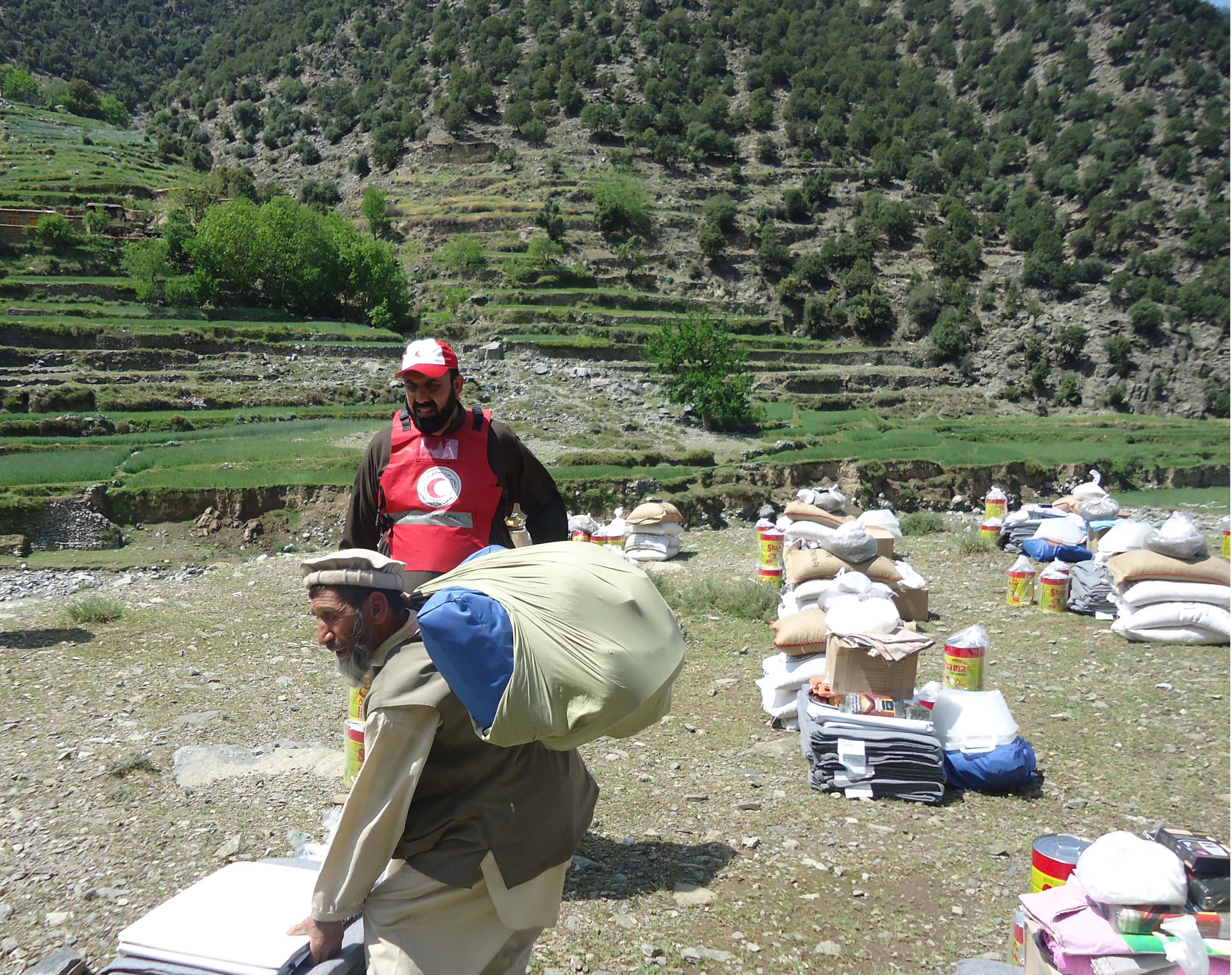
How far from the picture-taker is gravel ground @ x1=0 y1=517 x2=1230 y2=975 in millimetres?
3045

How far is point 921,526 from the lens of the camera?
13.7m

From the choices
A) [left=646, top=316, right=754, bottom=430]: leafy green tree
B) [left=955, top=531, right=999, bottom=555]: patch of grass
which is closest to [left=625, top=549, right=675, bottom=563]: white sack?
[left=955, top=531, right=999, bottom=555]: patch of grass

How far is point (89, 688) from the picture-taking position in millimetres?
5664

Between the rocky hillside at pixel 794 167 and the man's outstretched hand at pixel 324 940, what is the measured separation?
35.0m

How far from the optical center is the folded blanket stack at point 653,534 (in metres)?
11.5

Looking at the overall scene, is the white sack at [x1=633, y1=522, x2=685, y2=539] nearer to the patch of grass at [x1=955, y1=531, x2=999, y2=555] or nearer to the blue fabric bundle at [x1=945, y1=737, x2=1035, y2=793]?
the patch of grass at [x1=955, y1=531, x2=999, y2=555]

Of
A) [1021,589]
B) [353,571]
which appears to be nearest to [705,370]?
[1021,589]

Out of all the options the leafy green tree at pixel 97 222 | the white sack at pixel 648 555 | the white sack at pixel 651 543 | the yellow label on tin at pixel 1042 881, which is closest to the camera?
the yellow label on tin at pixel 1042 881

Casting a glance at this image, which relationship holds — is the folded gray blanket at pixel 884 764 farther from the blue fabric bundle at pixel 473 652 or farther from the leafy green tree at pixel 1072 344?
the leafy green tree at pixel 1072 344

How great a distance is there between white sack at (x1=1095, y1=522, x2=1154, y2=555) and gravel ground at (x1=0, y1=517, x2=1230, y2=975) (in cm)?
91

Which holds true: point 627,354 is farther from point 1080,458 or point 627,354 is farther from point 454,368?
point 454,368

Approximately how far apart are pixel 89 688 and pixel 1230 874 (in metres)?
6.08

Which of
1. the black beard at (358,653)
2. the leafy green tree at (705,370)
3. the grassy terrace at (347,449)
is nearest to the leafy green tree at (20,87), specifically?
the leafy green tree at (705,370)

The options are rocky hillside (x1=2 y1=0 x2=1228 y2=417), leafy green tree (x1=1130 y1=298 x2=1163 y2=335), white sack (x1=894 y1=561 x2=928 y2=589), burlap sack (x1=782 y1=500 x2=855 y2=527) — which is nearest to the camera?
Result: white sack (x1=894 y1=561 x2=928 y2=589)
